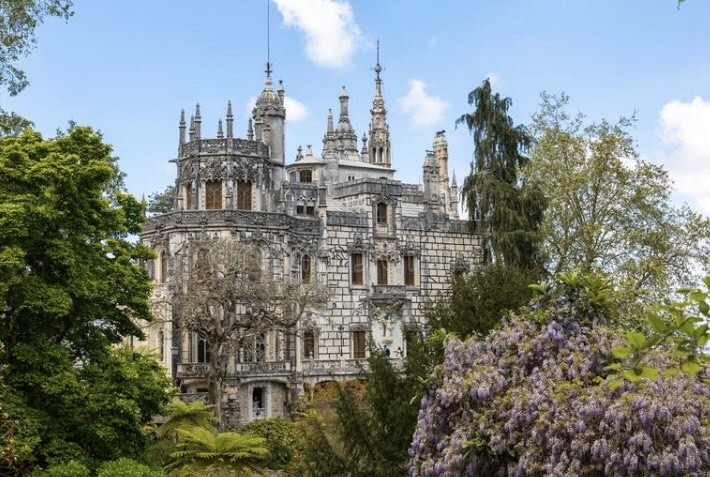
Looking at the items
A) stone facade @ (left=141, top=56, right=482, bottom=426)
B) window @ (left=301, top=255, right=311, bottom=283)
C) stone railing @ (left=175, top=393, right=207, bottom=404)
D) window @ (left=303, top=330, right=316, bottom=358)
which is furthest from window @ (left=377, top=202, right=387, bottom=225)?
stone railing @ (left=175, top=393, right=207, bottom=404)

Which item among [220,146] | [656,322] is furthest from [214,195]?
[656,322]

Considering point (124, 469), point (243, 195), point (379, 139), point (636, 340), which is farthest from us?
point (379, 139)

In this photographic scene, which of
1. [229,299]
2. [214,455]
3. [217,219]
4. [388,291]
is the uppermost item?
[217,219]

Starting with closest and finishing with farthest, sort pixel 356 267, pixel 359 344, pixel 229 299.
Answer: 1. pixel 229 299
2. pixel 359 344
3. pixel 356 267

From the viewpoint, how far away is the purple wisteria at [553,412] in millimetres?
16047

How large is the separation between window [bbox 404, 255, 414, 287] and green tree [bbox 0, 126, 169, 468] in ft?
108

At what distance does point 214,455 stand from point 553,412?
61.5ft

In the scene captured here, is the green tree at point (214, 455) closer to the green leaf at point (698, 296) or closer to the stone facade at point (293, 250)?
the stone facade at point (293, 250)

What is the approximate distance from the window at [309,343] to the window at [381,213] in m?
7.59

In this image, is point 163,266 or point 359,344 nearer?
point 163,266

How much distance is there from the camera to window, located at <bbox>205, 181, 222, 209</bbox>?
173 feet

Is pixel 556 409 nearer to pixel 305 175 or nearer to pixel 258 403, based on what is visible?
pixel 258 403

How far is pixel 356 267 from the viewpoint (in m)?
57.2

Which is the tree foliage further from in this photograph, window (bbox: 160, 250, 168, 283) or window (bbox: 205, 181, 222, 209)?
window (bbox: 205, 181, 222, 209)
